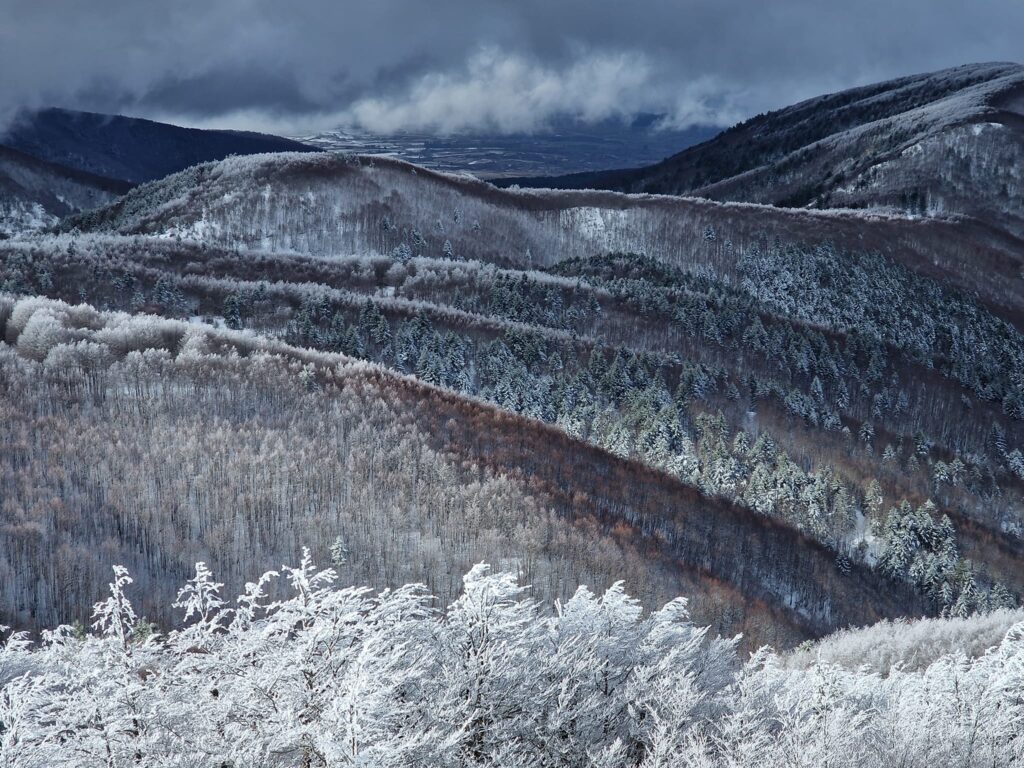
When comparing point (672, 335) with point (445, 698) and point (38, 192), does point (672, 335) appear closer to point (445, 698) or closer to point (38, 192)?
point (445, 698)

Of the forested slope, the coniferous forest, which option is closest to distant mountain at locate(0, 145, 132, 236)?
the coniferous forest

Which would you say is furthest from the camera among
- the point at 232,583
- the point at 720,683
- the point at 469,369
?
the point at 469,369

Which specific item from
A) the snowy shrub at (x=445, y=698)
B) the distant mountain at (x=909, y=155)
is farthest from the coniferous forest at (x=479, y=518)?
the distant mountain at (x=909, y=155)

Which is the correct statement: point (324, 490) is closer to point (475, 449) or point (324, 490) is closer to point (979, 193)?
point (475, 449)

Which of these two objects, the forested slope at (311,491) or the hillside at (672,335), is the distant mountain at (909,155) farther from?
the forested slope at (311,491)

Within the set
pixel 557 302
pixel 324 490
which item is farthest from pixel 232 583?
pixel 557 302

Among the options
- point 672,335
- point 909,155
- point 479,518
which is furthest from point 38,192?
point 479,518
